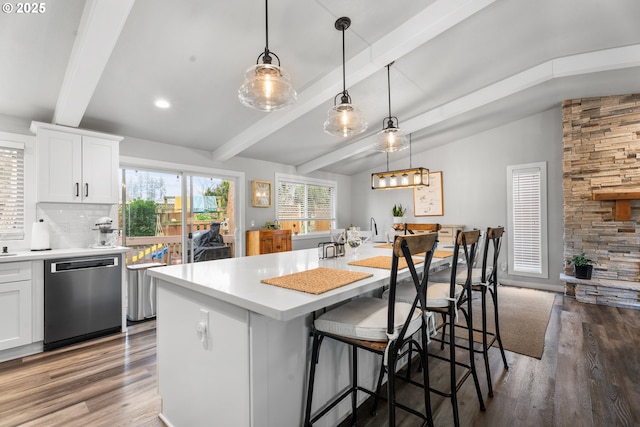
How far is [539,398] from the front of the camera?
79.8 inches

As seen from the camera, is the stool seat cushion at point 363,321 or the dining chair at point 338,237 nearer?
the stool seat cushion at point 363,321

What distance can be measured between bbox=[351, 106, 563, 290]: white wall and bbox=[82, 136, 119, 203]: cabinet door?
5.41 m

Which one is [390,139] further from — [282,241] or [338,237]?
[282,241]

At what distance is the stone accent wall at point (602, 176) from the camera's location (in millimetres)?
4227

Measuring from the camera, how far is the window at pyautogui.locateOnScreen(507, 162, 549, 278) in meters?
5.18

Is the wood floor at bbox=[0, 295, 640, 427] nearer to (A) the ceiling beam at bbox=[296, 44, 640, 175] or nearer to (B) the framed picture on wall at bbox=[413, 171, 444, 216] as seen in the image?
(A) the ceiling beam at bbox=[296, 44, 640, 175]

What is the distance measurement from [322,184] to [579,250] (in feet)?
15.8

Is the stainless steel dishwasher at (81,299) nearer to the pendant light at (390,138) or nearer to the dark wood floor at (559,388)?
the dark wood floor at (559,388)

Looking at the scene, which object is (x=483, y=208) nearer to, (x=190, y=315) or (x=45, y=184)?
(x=190, y=315)

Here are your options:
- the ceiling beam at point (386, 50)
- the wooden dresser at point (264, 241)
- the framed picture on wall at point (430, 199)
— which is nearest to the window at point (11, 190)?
the ceiling beam at point (386, 50)

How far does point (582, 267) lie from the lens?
438 centimetres

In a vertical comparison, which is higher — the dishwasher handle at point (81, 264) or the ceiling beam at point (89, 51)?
the ceiling beam at point (89, 51)

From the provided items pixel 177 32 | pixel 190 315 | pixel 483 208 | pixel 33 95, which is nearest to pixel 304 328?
pixel 190 315

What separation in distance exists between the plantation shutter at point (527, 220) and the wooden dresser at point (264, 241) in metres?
4.23
